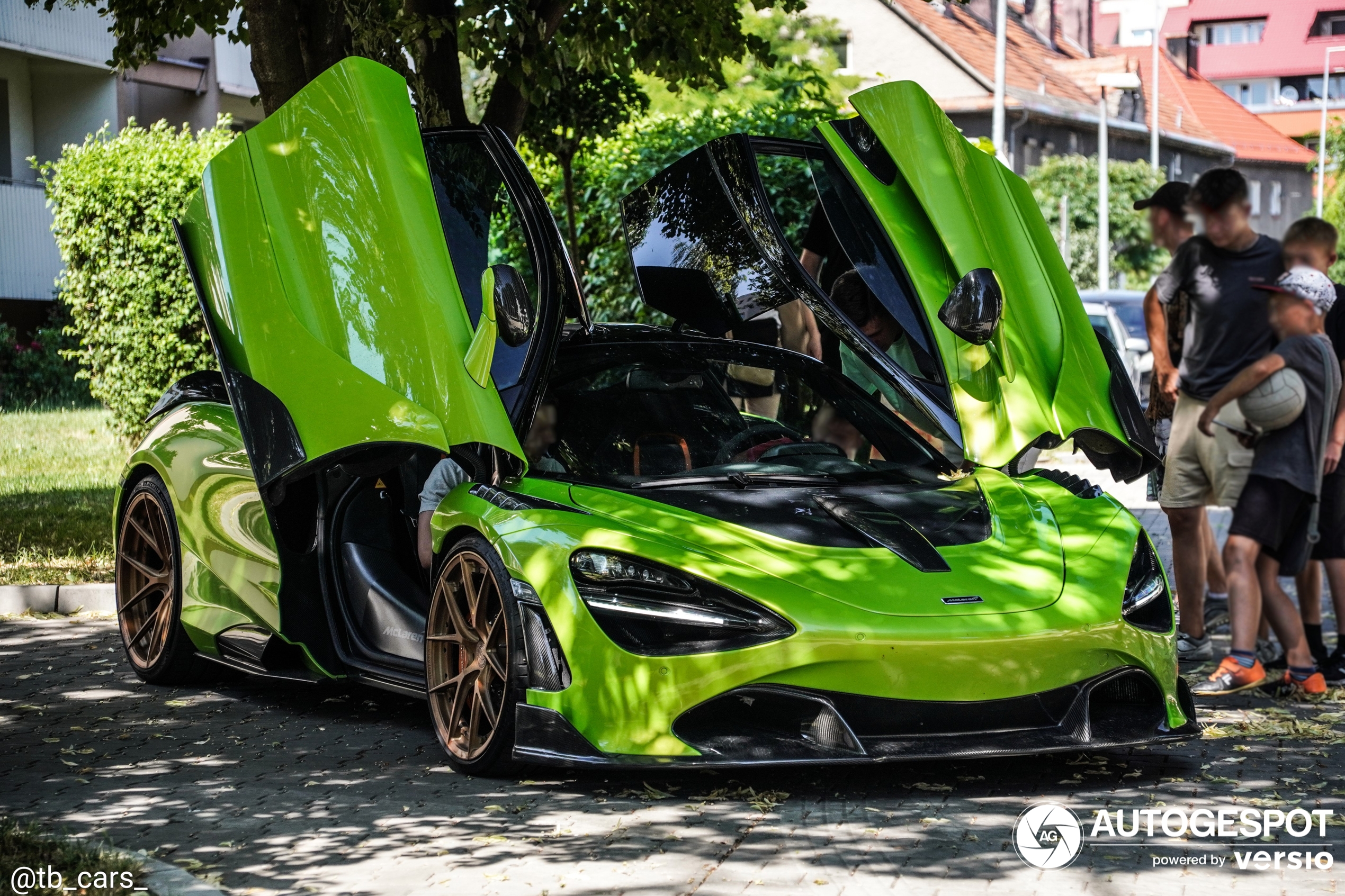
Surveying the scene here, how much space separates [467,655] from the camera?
212 inches

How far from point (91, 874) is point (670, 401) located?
280 centimetres

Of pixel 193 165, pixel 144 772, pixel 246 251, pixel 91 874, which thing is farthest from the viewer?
pixel 193 165

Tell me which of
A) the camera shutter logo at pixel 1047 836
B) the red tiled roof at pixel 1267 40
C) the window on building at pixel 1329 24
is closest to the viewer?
the camera shutter logo at pixel 1047 836

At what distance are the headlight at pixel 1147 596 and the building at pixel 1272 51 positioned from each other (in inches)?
3342

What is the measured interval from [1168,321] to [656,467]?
2897 mm

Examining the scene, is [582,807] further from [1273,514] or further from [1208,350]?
[1208,350]

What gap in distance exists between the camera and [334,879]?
4156mm

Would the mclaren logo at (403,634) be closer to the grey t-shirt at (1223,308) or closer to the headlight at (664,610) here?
the headlight at (664,610)

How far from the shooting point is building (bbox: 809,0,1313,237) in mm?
47594

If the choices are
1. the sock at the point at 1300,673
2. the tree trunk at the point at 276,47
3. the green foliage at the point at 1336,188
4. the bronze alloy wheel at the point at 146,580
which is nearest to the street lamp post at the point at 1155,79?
the green foliage at the point at 1336,188

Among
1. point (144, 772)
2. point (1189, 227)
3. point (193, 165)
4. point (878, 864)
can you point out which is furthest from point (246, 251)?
point (193, 165)

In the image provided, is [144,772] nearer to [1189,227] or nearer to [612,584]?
[612,584]

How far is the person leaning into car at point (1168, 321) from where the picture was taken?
7.44 m

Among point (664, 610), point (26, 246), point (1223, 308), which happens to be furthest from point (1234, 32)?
point (664, 610)
